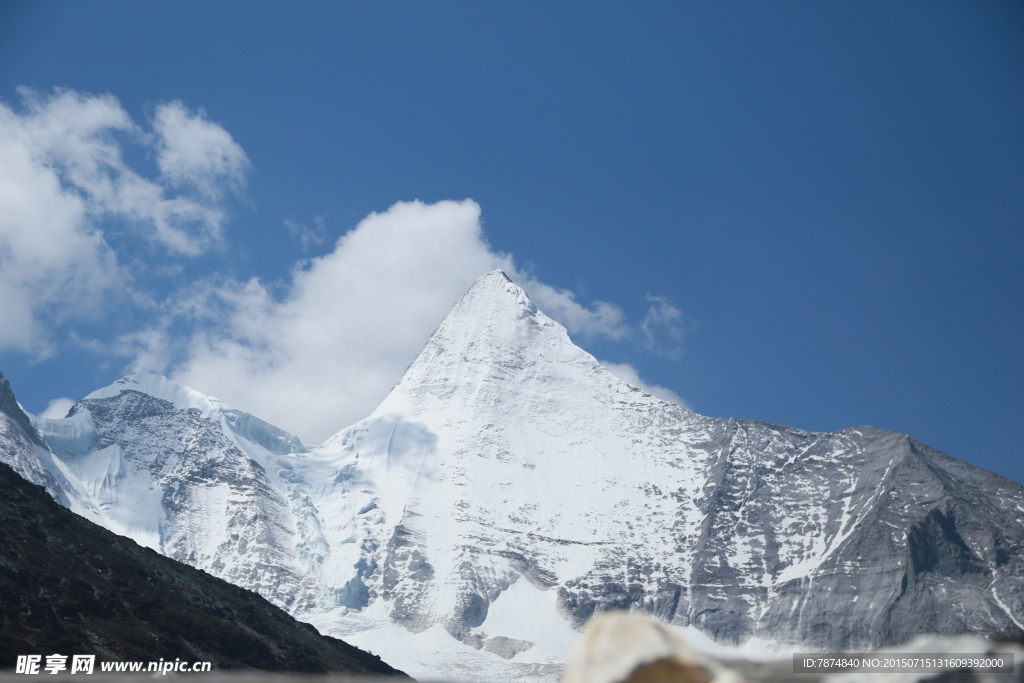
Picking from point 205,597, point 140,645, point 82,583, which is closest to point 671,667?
point 140,645

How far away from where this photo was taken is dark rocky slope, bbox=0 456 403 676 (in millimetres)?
58938

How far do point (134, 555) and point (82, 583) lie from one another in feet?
44.6

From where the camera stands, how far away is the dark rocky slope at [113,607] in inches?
2320

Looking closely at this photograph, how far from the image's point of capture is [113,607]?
67.6 meters

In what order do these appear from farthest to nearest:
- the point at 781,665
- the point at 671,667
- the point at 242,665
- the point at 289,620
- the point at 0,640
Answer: the point at 289,620
the point at 242,665
the point at 0,640
the point at 781,665
the point at 671,667

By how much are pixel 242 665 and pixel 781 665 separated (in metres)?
62.9

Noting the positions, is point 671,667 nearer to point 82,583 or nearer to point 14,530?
point 82,583

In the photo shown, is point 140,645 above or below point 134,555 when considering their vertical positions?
below

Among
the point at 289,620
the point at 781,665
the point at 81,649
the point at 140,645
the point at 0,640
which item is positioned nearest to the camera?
the point at 781,665

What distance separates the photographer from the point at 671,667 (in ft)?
35.5

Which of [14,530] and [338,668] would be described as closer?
[14,530]

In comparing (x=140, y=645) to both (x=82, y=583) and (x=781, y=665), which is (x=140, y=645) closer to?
(x=82, y=583)

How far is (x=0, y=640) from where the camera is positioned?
52.8 metres

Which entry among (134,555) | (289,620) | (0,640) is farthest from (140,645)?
(289,620)
